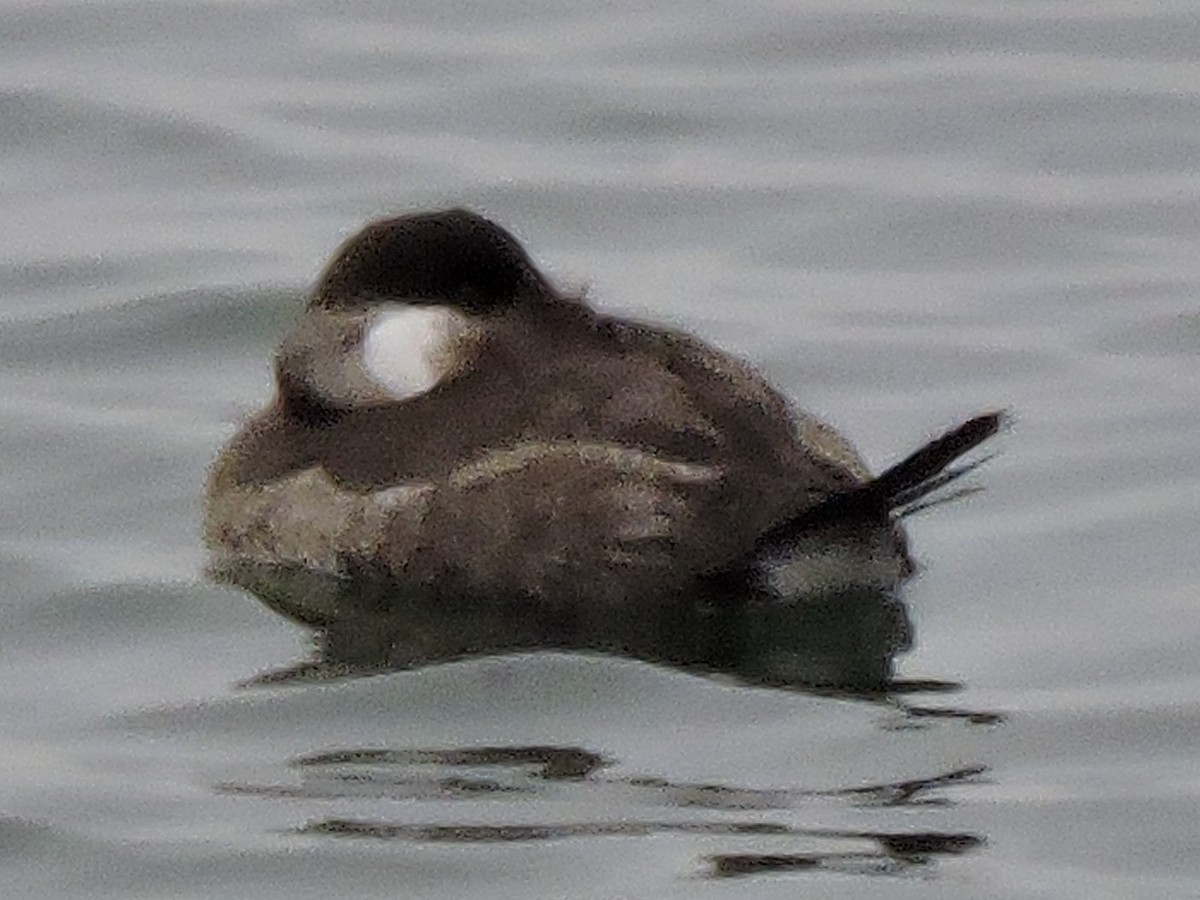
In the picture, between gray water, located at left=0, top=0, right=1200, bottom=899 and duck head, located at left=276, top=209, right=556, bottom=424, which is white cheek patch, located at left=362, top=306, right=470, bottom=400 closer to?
duck head, located at left=276, top=209, right=556, bottom=424

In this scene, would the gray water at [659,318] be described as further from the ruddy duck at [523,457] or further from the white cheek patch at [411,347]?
the white cheek patch at [411,347]

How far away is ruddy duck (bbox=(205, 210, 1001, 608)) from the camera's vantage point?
8.77 meters

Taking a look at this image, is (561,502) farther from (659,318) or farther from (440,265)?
(659,318)

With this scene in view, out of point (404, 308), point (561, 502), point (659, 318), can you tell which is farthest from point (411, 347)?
point (659, 318)

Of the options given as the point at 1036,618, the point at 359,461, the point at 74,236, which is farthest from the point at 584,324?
the point at 74,236

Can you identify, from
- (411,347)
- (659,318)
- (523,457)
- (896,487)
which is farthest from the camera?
(659,318)

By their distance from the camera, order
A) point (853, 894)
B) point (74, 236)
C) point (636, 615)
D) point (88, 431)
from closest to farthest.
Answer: point (853, 894) < point (636, 615) < point (88, 431) < point (74, 236)

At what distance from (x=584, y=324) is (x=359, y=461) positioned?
1.84ft

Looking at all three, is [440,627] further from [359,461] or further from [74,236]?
[74,236]

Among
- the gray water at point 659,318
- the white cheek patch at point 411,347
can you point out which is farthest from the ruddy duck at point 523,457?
the gray water at point 659,318

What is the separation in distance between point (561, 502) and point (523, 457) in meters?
0.14

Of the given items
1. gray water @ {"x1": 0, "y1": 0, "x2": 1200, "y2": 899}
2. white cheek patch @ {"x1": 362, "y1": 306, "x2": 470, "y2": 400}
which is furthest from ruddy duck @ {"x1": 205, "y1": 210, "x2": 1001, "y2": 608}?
gray water @ {"x1": 0, "y1": 0, "x2": 1200, "y2": 899}

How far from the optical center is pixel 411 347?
9375 mm

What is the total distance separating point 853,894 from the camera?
743cm
